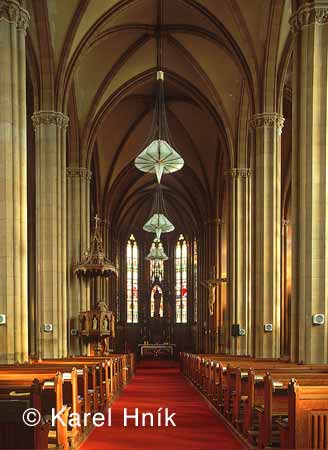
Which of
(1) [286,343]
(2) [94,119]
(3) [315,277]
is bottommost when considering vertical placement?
(1) [286,343]

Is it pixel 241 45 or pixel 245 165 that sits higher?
pixel 241 45

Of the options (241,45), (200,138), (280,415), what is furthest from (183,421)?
(200,138)

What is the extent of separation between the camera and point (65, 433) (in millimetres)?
8859

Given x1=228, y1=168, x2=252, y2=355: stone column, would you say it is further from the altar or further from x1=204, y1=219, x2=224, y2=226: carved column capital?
the altar

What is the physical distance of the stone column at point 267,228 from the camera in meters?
20.9

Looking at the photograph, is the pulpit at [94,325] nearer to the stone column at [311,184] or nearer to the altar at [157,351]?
the stone column at [311,184]

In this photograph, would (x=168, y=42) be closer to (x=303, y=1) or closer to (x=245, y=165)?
(x=245, y=165)

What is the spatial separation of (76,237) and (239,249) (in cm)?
682

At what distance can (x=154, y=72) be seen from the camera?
27.8 metres

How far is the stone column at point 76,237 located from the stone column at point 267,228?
8.10 m

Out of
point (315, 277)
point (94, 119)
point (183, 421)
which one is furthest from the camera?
point (94, 119)

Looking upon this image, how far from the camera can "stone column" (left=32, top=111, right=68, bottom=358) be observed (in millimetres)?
20469

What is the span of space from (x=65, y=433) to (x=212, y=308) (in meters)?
27.5

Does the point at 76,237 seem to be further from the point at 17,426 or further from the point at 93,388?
the point at 17,426
